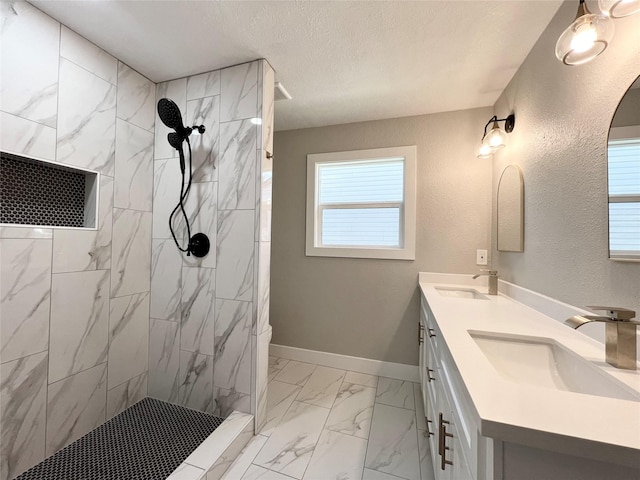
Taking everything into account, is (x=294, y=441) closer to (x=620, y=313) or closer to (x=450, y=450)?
(x=450, y=450)

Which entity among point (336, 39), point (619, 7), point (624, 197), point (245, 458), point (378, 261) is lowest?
point (245, 458)

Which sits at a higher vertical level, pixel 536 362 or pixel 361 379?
pixel 536 362

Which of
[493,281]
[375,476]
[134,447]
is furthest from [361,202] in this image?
[134,447]

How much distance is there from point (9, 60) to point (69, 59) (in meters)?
0.28

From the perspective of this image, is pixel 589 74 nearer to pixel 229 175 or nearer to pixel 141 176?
pixel 229 175

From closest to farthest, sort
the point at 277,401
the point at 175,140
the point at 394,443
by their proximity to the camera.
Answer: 1. the point at 394,443
2. the point at 175,140
3. the point at 277,401

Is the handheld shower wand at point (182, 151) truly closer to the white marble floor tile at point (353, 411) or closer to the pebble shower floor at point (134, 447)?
the pebble shower floor at point (134, 447)

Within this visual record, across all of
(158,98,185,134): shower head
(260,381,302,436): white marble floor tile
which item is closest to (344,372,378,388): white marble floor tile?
(260,381,302,436): white marble floor tile

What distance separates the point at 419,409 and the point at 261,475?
1.16m

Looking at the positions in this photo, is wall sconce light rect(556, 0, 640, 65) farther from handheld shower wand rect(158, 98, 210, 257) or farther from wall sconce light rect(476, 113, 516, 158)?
handheld shower wand rect(158, 98, 210, 257)

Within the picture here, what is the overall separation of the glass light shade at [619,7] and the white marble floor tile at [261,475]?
2.24m

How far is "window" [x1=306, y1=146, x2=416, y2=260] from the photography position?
2.28m

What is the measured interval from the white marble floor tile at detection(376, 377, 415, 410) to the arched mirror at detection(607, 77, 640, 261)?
161cm

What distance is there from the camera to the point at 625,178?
0.84 m
